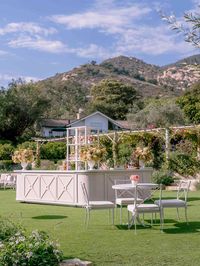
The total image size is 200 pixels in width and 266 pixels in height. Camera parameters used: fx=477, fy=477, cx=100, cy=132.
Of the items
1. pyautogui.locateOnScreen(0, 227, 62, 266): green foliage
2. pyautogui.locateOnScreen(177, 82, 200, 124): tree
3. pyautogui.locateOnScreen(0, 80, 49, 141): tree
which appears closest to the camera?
pyautogui.locateOnScreen(0, 227, 62, 266): green foliage

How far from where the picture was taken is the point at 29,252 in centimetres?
491

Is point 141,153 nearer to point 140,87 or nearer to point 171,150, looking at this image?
point 171,150

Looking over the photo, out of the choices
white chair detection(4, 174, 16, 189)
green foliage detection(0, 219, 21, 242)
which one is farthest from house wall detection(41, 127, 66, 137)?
green foliage detection(0, 219, 21, 242)

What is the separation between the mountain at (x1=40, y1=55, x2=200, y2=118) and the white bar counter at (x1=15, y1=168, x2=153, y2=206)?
162ft

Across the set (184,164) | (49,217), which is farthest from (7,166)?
(49,217)

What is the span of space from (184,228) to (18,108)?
38.5 m

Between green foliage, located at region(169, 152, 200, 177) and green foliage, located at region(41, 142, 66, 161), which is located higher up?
green foliage, located at region(41, 142, 66, 161)

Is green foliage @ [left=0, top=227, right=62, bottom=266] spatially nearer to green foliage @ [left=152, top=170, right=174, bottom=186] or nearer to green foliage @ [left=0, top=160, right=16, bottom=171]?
green foliage @ [left=152, top=170, right=174, bottom=186]

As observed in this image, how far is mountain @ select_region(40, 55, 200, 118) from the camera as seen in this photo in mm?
77188

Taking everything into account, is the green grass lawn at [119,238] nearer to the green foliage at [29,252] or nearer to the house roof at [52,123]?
the green foliage at [29,252]

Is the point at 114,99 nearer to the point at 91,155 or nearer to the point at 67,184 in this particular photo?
the point at 91,155

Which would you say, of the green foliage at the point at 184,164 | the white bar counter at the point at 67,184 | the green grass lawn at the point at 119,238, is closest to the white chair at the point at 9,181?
the white bar counter at the point at 67,184

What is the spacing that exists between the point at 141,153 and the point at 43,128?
38528 mm

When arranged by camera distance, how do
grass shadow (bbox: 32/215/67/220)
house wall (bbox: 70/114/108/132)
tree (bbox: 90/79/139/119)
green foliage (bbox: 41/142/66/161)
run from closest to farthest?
grass shadow (bbox: 32/215/67/220) → green foliage (bbox: 41/142/66/161) → house wall (bbox: 70/114/108/132) → tree (bbox: 90/79/139/119)
